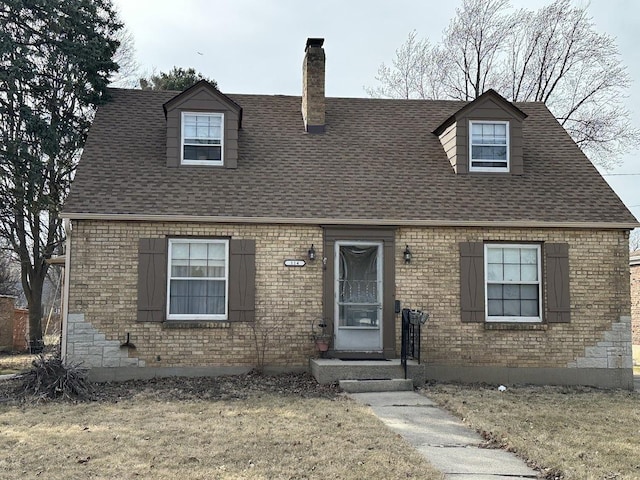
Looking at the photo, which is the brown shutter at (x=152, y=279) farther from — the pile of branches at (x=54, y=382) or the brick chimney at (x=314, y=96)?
the brick chimney at (x=314, y=96)

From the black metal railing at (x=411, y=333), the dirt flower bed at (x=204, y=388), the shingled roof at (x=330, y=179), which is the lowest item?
the dirt flower bed at (x=204, y=388)

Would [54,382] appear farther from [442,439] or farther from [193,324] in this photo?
[442,439]

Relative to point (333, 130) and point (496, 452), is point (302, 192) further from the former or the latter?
point (496, 452)

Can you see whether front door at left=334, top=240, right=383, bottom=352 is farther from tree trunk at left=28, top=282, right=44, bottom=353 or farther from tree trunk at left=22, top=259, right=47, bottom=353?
tree trunk at left=28, top=282, right=44, bottom=353

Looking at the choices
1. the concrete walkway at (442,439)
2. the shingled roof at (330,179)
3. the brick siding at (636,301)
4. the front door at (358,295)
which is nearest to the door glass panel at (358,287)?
the front door at (358,295)

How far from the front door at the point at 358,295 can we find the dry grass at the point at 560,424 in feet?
5.85

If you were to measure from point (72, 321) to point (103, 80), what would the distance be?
691cm

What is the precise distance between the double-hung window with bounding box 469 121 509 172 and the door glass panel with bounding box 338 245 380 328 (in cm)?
322

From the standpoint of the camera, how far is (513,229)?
12289 mm

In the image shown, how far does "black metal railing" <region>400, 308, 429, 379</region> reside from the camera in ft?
36.2

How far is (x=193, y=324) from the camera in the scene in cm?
1160

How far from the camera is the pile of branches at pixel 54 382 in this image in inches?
379

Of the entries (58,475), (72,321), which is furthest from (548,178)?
(58,475)

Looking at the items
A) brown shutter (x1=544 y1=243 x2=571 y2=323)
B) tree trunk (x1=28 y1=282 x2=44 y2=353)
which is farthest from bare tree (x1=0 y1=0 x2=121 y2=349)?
brown shutter (x1=544 y1=243 x2=571 y2=323)
